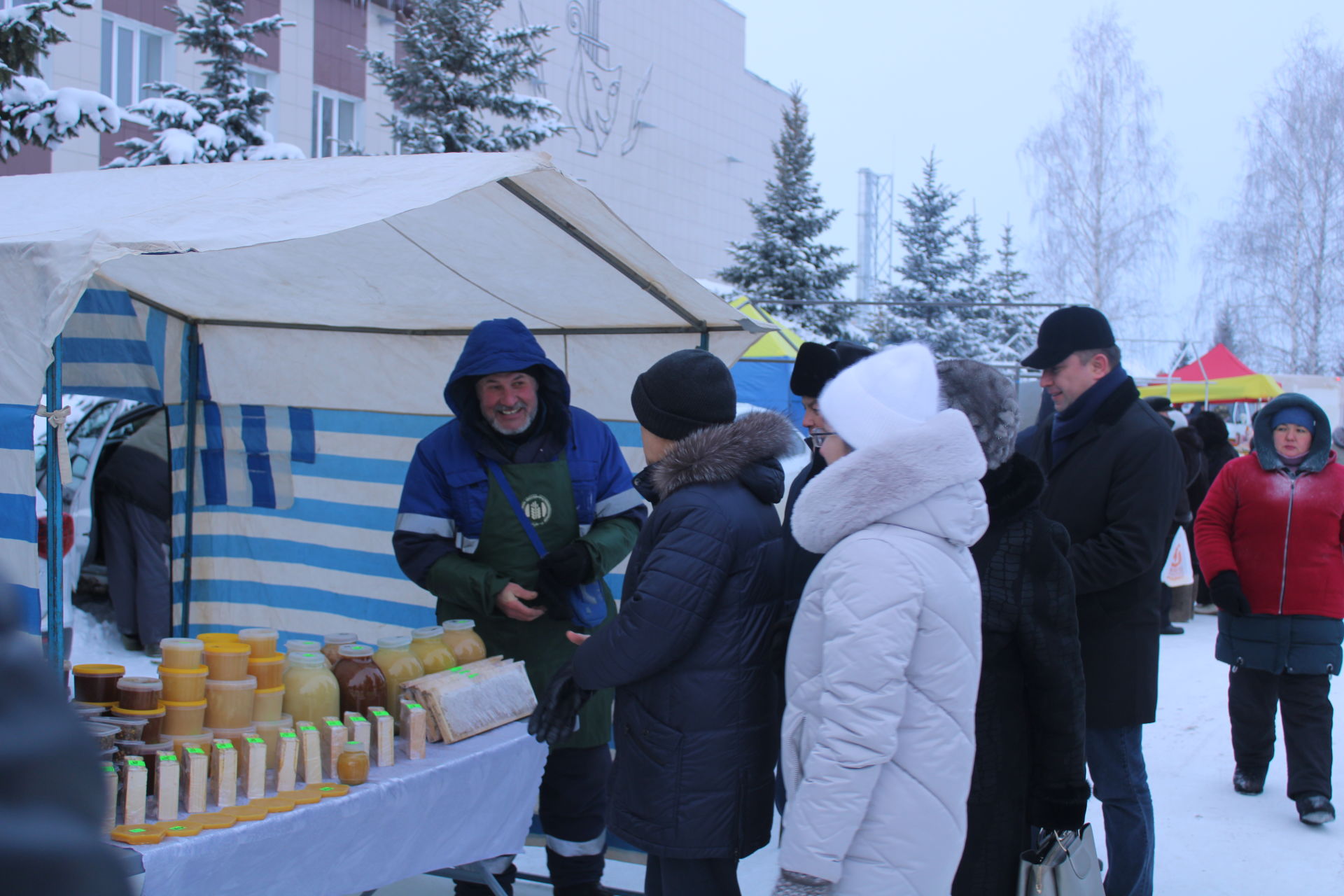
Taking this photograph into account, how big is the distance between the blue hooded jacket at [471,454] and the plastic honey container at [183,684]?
822 millimetres

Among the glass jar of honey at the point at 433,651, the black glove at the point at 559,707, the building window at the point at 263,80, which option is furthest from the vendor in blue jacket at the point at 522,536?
the building window at the point at 263,80

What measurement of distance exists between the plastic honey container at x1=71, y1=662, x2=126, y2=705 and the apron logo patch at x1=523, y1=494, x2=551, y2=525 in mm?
1241

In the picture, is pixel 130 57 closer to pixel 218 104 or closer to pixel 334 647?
pixel 218 104

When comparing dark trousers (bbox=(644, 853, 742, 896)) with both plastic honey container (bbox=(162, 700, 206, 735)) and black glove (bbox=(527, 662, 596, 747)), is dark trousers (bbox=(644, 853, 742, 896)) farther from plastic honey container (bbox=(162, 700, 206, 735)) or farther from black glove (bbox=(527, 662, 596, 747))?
plastic honey container (bbox=(162, 700, 206, 735))

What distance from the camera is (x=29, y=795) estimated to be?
0.64m

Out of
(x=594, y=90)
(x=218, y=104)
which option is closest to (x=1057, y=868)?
(x=218, y=104)

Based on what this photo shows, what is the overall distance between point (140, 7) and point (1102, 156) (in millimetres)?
22243

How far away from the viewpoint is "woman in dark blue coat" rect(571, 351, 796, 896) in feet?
7.91

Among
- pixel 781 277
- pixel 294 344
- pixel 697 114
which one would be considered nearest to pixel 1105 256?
pixel 781 277

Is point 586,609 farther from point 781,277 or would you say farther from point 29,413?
point 781,277

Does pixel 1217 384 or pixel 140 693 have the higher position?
pixel 1217 384

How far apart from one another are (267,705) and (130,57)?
49.5 ft

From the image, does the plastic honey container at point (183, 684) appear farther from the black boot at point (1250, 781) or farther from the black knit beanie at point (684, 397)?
the black boot at point (1250, 781)

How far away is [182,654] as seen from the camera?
8.89ft
